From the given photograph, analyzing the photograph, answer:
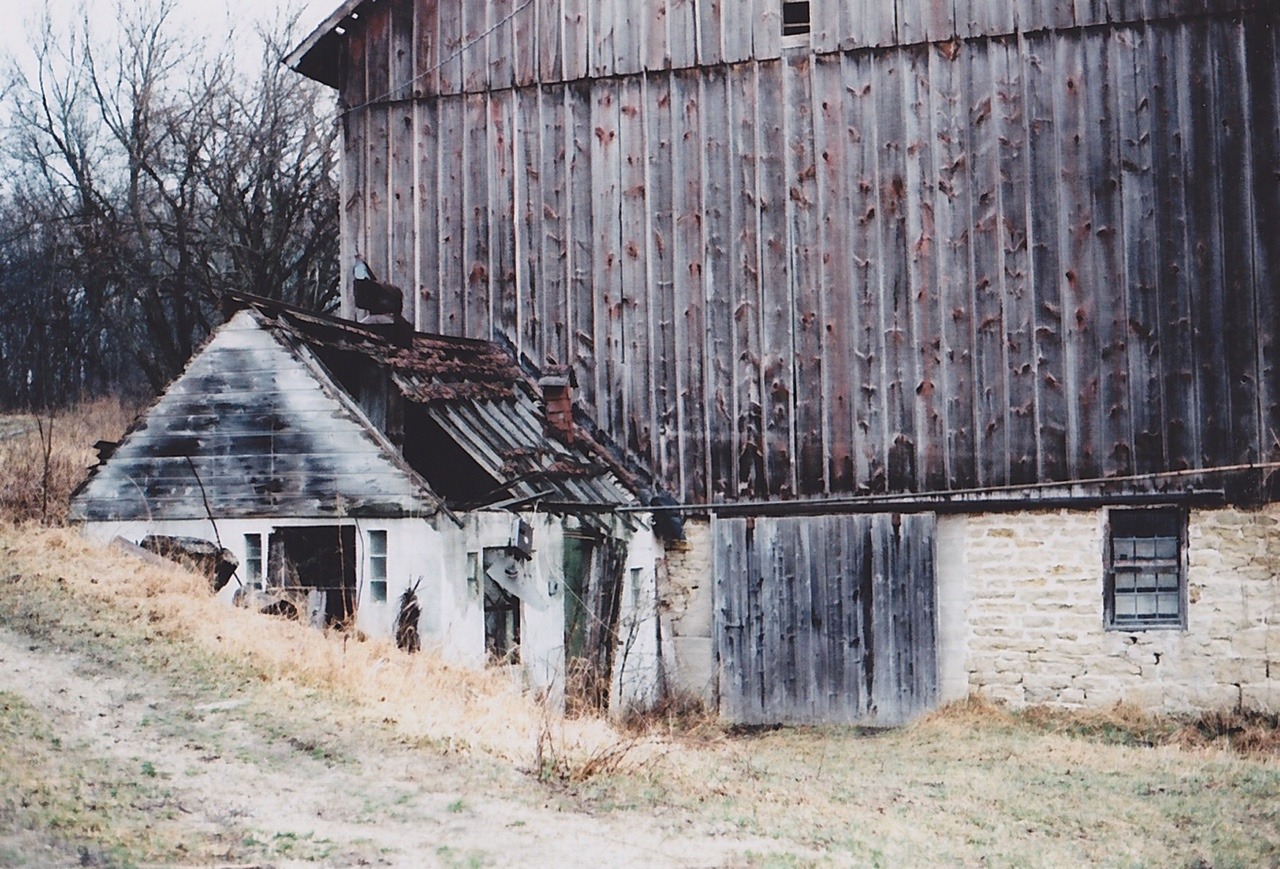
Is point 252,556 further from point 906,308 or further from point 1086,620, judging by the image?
point 1086,620

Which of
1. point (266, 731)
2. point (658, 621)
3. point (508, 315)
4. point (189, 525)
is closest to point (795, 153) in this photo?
point (508, 315)

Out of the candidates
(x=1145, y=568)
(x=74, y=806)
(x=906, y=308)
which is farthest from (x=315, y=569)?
(x=1145, y=568)

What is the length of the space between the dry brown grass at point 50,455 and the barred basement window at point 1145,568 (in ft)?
36.3

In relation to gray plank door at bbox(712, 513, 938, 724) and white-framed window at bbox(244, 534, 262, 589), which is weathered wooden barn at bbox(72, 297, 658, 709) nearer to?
white-framed window at bbox(244, 534, 262, 589)

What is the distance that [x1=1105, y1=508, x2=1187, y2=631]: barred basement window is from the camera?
1555 cm

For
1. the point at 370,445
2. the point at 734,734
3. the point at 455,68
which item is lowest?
the point at 734,734

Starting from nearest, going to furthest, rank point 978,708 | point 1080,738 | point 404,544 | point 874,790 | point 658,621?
point 874,790, point 404,544, point 1080,738, point 978,708, point 658,621

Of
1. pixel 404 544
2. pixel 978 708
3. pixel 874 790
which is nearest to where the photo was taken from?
pixel 874 790

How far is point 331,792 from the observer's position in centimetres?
888

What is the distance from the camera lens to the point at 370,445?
43.6 ft

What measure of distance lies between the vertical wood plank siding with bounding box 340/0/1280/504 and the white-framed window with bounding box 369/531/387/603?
457 centimetres

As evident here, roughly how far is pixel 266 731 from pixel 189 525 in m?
4.49

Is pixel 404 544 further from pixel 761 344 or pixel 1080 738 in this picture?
pixel 1080 738

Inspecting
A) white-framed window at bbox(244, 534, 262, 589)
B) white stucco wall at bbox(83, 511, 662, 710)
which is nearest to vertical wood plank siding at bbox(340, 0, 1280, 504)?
white stucco wall at bbox(83, 511, 662, 710)
